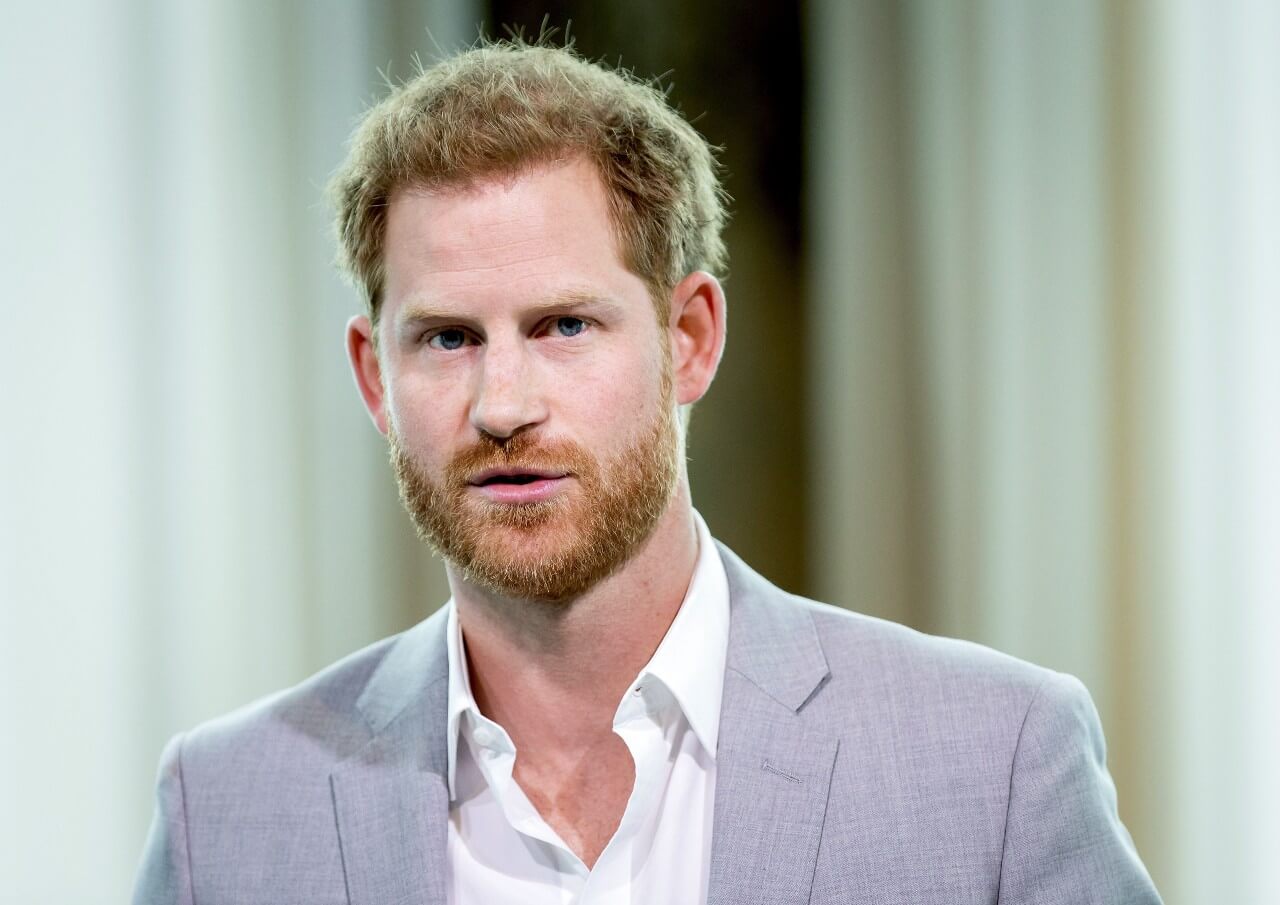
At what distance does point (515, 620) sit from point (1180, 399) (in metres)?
1.41

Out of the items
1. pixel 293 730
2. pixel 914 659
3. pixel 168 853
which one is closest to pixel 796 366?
pixel 914 659

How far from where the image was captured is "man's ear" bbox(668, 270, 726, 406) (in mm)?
1665

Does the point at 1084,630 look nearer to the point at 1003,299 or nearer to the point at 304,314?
the point at 1003,299

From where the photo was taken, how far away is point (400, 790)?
5.10 feet

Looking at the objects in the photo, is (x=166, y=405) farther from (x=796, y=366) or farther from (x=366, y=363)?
(x=796, y=366)

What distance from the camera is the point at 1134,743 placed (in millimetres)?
2371

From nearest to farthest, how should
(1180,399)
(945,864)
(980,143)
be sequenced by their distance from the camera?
(945,864) < (1180,399) < (980,143)

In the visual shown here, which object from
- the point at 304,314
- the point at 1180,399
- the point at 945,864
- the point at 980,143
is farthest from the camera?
the point at 304,314

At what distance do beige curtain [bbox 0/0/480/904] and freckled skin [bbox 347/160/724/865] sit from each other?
1077 millimetres

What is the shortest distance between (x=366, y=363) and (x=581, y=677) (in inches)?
20.6

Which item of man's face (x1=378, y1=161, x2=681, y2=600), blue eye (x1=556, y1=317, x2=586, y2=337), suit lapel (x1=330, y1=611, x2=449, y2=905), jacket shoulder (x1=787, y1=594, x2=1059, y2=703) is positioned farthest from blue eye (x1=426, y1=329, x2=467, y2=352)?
jacket shoulder (x1=787, y1=594, x2=1059, y2=703)

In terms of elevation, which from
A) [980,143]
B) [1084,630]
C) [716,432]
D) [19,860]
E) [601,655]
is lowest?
[19,860]

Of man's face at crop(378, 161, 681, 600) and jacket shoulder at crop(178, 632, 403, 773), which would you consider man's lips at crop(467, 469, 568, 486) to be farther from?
jacket shoulder at crop(178, 632, 403, 773)

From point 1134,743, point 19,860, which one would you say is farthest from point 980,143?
point 19,860
